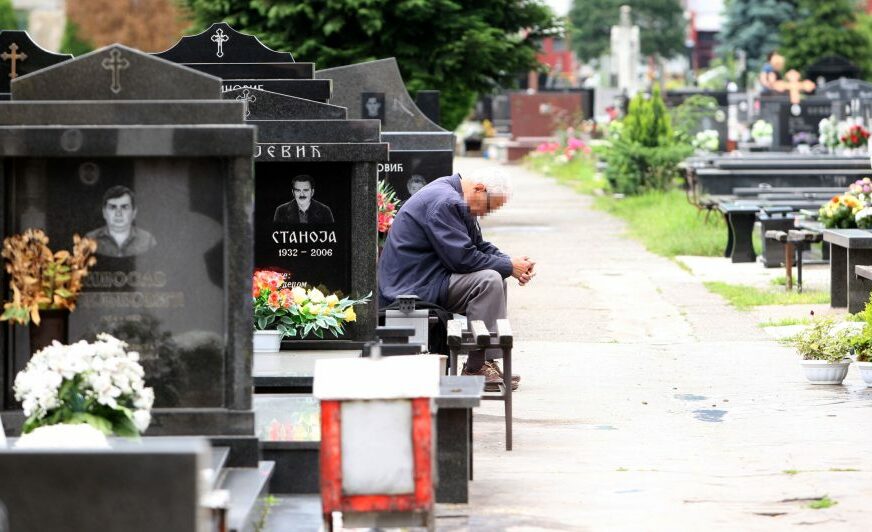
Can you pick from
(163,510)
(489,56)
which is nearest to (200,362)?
(163,510)

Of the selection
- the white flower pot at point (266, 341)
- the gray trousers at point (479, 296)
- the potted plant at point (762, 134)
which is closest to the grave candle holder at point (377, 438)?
the white flower pot at point (266, 341)

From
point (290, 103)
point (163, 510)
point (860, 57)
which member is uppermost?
point (860, 57)

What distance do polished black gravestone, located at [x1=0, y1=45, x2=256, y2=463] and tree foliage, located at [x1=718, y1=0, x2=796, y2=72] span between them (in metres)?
72.1

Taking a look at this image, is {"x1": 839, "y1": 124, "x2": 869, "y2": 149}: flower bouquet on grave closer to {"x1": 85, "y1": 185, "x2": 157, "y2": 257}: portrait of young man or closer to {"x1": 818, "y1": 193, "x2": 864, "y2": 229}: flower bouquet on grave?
{"x1": 818, "y1": 193, "x2": 864, "y2": 229}: flower bouquet on grave

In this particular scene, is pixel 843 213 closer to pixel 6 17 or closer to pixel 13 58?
pixel 13 58

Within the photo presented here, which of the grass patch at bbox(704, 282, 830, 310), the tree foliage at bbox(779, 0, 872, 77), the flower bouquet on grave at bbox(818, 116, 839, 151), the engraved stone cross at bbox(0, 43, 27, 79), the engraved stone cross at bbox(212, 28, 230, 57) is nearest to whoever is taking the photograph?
the engraved stone cross at bbox(212, 28, 230, 57)

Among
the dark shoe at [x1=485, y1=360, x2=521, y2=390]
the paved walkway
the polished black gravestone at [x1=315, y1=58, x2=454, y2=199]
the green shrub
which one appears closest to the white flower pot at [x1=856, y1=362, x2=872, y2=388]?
the paved walkway

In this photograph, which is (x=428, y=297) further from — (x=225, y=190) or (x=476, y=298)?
(x=225, y=190)

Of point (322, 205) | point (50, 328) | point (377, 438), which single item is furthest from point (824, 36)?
point (377, 438)

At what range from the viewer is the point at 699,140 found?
3300 cm

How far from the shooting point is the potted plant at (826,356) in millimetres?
11055

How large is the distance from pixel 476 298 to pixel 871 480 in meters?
3.37

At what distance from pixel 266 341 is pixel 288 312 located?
1.04 feet

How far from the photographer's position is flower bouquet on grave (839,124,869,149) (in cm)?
2797
